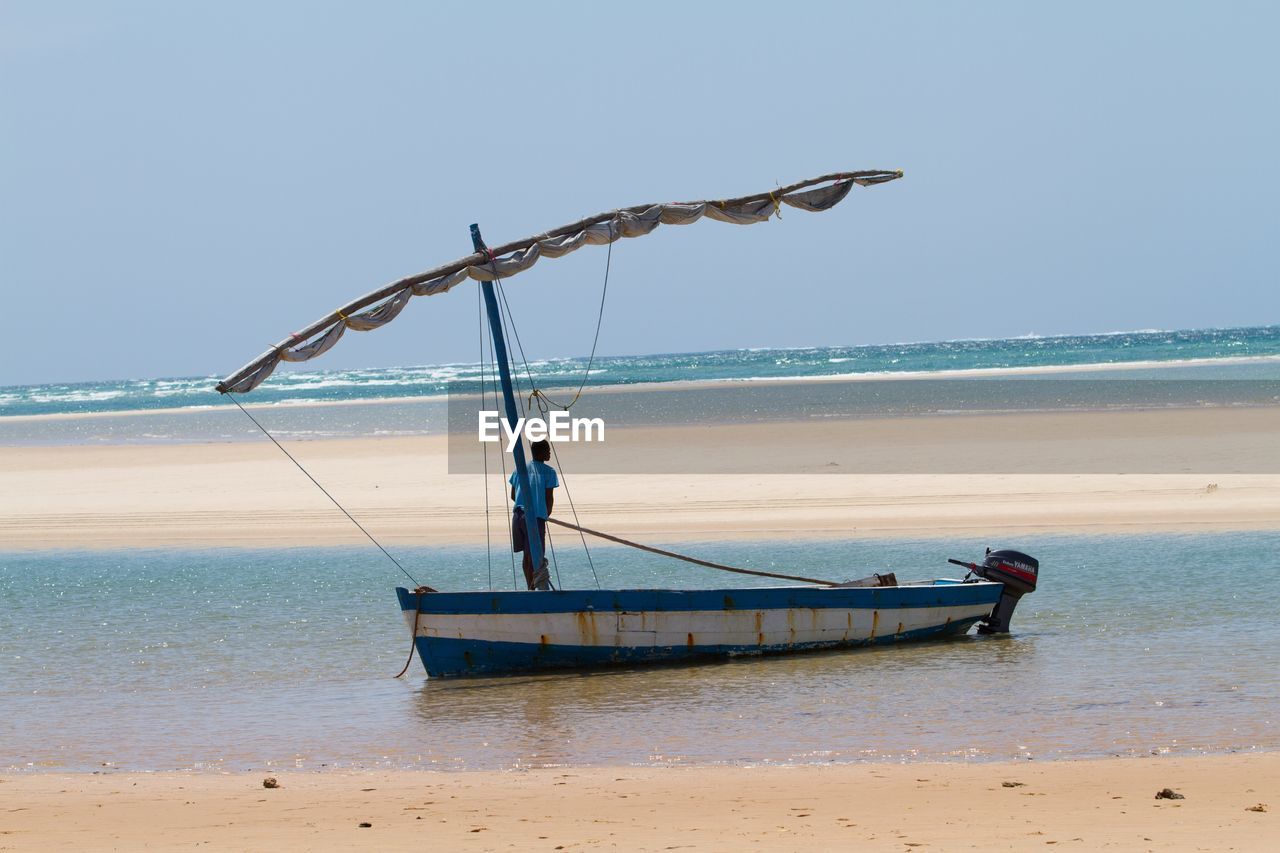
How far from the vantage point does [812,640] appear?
1211 cm

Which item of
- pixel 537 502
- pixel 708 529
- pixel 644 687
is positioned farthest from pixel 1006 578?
pixel 708 529

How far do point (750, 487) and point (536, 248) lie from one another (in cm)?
1252

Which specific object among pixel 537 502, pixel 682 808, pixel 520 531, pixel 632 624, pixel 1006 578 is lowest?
pixel 682 808

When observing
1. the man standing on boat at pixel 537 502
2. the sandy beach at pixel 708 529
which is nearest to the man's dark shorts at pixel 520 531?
the man standing on boat at pixel 537 502

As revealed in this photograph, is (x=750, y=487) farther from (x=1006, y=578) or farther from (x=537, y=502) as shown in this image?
(x=537, y=502)

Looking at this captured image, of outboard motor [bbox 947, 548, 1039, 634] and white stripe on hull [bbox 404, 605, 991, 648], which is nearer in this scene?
white stripe on hull [bbox 404, 605, 991, 648]

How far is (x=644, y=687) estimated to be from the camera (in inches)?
428

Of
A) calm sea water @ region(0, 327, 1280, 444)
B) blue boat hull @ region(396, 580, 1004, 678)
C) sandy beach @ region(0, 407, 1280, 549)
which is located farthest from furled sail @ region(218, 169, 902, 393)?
calm sea water @ region(0, 327, 1280, 444)

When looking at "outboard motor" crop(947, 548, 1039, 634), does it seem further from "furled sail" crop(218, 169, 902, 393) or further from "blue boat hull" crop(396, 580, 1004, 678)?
"furled sail" crop(218, 169, 902, 393)

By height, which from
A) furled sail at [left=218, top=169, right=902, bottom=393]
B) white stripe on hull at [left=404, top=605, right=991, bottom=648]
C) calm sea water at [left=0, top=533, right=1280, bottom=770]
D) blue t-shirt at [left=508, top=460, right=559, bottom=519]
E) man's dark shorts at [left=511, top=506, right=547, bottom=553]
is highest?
furled sail at [left=218, top=169, right=902, bottom=393]

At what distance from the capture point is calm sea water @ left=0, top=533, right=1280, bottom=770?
877 centimetres

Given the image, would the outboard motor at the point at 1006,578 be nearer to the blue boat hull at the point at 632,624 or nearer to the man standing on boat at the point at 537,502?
the blue boat hull at the point at 632,624

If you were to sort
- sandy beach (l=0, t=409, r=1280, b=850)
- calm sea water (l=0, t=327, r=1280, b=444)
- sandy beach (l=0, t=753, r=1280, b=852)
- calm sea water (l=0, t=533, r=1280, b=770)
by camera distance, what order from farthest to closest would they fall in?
calm sea water (l=0, t=327, r=1280, b=444)
calm sea water (l=0, t=533, r=1280, b=770)
sandy beach (l=0, t=409, r=1280, b=850)
sandy beach (l=0, t=753, r=1280, b=852)

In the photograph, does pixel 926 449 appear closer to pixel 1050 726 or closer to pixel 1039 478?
pixel 1039 478
